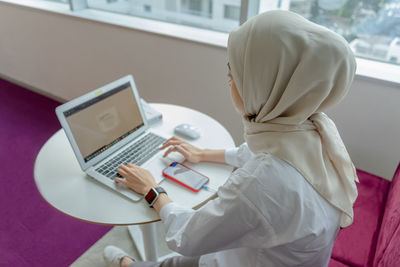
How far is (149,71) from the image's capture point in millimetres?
2488

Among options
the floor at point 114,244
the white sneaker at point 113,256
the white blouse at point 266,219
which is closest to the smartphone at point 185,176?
the white blouse at point 266,219

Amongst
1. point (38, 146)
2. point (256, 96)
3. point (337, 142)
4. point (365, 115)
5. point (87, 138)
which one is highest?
point (256, 96)

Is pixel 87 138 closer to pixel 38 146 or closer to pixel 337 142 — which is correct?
pixel 337 142

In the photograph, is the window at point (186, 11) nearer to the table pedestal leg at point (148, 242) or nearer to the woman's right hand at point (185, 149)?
the woman's right hand at point (185, 149)

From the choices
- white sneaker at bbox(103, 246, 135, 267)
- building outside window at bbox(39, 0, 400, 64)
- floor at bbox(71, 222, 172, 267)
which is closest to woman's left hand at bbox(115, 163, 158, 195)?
white sneaker at bbox(103, 246, 135, 267)

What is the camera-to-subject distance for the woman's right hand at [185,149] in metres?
1.29

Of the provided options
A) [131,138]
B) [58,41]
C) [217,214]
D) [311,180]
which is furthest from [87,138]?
[58,41]

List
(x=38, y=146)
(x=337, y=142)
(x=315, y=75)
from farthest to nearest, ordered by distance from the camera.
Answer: (x=38, y=146) → (x=337, y=142) → (x=315, y=75)

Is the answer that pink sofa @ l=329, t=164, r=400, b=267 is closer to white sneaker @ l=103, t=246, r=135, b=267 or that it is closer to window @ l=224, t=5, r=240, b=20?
white sneaker @ l=103, t=246, r=135, b=267

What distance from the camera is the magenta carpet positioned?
5.64 feet

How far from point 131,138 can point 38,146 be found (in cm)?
157

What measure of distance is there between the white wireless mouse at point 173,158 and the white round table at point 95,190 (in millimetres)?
43

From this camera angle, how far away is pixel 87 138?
3.91 ft

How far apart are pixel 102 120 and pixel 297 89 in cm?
75
